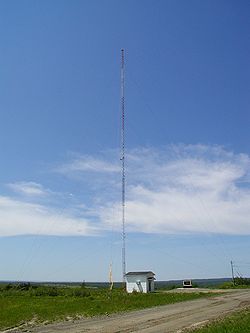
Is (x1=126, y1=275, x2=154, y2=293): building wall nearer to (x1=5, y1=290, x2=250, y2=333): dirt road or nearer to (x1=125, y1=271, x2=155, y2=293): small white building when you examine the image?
(x1=125, y1=271, x2=155, y2=293): small white building

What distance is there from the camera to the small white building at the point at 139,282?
64438 mm

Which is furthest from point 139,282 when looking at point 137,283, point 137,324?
point 137,324

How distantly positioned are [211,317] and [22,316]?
12.7 m

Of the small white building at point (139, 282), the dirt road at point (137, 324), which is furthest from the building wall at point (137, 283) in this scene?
the dirt road at point (137, 324)

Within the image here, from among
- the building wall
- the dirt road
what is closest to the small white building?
the building wall

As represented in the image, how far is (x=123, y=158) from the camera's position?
51312 millimetres

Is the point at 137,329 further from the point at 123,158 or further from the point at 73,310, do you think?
the point at 123,158

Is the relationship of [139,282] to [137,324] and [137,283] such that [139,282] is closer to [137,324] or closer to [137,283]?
[137,283]

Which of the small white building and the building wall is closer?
the building wall

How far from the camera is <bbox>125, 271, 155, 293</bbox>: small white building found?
211ft

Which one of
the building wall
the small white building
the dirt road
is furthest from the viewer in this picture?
the small white building

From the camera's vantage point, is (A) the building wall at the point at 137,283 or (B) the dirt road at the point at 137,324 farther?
(A) the building wall at the point at 137,283

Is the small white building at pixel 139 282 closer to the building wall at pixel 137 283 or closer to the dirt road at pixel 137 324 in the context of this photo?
the building wall at pixel 137 283

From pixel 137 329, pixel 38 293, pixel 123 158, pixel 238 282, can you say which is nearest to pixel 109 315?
pixel 137 329
